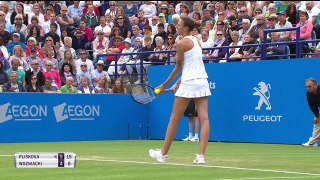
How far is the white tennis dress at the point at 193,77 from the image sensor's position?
12570 mm

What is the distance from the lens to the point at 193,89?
12562 mm

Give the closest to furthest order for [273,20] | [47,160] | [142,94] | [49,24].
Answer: [47,160], [142,94], [273,20], [49,24]

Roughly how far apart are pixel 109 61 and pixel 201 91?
13361 mm

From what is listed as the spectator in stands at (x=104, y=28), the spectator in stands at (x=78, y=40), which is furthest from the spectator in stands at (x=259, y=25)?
the spectator in stands at (x=78, y=40)

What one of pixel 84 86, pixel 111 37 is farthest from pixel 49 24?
pixel 84 86

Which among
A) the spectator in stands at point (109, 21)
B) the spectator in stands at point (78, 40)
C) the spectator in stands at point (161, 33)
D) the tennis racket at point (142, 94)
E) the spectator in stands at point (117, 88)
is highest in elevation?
the spectator in stands at point (109, 21)

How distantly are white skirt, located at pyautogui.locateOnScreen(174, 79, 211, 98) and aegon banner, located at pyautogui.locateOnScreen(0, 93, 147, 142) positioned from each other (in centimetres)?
921

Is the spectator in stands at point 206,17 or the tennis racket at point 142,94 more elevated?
the spectator in stands at point 206,17

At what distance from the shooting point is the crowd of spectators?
2203 centimetres

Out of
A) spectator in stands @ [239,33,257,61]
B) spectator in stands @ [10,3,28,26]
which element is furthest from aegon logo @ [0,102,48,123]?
spectator in stands @ [10,3,28,26]

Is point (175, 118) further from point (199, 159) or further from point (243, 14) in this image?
point (243, 14)

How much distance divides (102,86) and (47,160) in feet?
42.8

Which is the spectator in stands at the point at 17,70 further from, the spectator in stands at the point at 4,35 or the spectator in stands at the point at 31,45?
the spectator in stands at the point at 4,35

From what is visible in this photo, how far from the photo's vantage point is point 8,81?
2202 centimetres
